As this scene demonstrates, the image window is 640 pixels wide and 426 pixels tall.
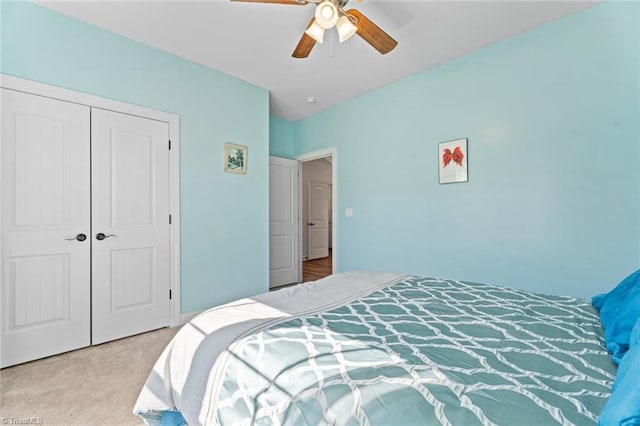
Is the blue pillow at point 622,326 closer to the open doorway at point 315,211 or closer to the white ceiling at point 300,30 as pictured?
the white ceiling at point 300,30

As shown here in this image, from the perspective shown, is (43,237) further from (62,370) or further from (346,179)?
(346,179)

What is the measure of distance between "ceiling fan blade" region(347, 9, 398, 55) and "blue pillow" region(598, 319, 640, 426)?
6.49ft

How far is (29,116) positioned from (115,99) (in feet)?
1.92

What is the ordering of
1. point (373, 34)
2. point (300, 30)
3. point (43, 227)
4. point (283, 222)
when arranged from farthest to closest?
point (283, 222) < point (300, 30) < point (43, 227) < point (373, 34)

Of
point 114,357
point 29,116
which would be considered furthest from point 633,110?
point 29,116

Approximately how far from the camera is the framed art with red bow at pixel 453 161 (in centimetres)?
277

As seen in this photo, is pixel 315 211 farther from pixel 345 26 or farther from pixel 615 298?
pixel 615 298

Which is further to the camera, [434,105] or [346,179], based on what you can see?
[346,179]

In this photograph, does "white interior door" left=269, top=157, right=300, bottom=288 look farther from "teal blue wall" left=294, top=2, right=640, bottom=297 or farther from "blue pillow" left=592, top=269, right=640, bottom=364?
"blue pillow" left=592, top=269, right=640, bottom=364

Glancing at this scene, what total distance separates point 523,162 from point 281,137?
3.24 m

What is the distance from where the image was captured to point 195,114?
9.65 feet

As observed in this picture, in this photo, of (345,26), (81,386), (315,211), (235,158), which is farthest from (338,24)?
(315,211)

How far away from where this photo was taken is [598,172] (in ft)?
6.91

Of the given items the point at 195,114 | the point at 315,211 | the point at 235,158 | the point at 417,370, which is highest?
the point at 195,114
